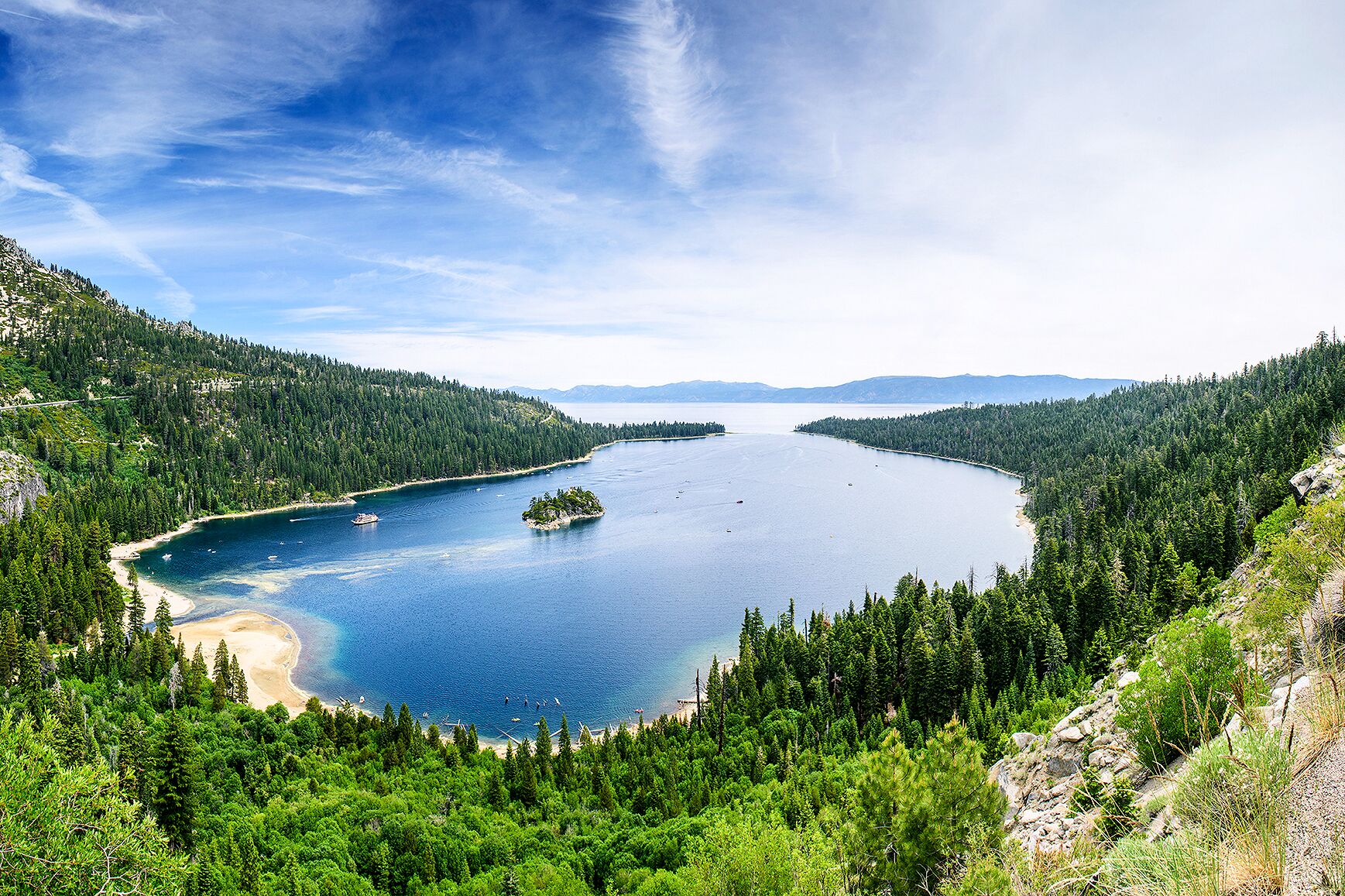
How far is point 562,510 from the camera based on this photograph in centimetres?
14338

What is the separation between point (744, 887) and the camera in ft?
82.5

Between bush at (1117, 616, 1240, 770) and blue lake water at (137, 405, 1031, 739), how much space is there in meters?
44.4

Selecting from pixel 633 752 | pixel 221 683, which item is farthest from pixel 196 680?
pixel 633 752

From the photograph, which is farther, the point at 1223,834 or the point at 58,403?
the point at 58,403

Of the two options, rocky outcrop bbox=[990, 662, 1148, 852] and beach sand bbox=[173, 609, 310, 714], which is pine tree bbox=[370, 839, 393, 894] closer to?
rocky outcrop bbox=[990, 662, 1148, 852]

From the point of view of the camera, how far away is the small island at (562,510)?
138 metres

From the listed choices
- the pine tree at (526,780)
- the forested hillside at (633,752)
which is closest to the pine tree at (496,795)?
the forested hillside at (633,752)

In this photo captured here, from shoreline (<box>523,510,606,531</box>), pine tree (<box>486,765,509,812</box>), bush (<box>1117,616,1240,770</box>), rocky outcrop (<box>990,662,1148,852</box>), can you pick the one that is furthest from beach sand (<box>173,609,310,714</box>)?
bush (<box>1117,616,1240,770</box>)

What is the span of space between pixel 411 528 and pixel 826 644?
103124 millimetres

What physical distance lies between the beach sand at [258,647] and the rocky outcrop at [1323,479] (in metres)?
79.6

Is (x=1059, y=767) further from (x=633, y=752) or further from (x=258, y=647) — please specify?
(x=258, y=647)

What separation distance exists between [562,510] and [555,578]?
149ft

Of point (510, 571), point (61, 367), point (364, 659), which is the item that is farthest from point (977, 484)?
point (61, 367)

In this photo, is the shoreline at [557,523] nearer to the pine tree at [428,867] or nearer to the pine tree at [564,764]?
the pine tree at [564,764]
